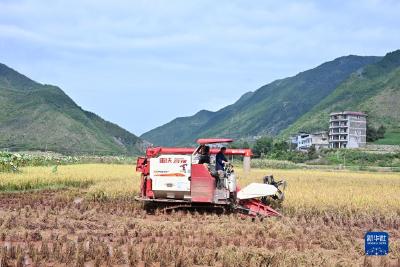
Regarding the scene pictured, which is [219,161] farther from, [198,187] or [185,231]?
[185,231]

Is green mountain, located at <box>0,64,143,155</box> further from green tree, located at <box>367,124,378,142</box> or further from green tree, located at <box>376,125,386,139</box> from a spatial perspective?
green tree, located at <box>376,125,386,139</box>

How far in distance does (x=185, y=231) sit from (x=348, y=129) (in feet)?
299

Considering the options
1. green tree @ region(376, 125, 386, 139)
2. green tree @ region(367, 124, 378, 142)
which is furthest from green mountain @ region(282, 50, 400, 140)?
green tree @ region(367, 124, 378, 142)

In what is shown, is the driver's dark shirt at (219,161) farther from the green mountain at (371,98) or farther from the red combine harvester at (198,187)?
the green mountain at (371,98)

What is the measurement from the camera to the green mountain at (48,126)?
96625mm

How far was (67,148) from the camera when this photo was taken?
96250 mm

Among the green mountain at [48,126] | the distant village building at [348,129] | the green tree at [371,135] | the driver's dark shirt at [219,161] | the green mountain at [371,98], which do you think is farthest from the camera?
the green mountain at [371,98]

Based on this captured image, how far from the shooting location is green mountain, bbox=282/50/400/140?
11512 centimetres

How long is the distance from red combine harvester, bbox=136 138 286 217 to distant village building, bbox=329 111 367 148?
85413mm

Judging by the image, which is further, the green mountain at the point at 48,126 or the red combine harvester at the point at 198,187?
the green mountain at the point at 48,126

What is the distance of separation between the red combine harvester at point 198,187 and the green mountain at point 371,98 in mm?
91900

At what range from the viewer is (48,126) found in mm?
102562

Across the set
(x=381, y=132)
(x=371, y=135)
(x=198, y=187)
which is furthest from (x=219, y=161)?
(x=381, y=132)

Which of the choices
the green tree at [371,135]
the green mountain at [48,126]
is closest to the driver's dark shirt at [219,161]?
the green mountain at [48,126]
